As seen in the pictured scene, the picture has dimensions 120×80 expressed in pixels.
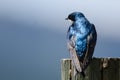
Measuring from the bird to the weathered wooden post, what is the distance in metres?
0.17

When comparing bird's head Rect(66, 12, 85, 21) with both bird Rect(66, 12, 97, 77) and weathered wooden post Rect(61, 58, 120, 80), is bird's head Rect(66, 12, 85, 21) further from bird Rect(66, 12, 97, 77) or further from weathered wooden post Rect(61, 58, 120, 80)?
weathered wooden post Rect(61, 58, 120, 80)

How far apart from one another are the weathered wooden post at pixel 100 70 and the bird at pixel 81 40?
168 millimetres

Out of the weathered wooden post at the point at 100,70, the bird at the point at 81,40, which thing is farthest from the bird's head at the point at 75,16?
the weathered wooden post at the point at 100,70

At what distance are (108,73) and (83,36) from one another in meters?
1.08

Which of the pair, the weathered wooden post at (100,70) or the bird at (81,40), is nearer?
the weathered wooden post at (100,70)

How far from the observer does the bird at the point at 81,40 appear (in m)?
3.07

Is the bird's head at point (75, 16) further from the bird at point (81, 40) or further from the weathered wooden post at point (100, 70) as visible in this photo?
the weathered wooden post at point (100, 70)

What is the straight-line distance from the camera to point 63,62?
259 cm

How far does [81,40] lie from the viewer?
133 inches

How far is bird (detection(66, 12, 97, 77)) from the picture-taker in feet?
10.1

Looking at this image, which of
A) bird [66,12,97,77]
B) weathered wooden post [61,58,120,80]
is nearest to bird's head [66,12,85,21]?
bird [66,12,97,77]

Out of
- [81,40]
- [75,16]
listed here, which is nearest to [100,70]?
[81,40]

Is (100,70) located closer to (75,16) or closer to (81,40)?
(81,40)

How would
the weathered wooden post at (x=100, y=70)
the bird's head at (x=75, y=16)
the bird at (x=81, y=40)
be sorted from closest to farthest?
the weathered wooden post at (x=100, y=70)
the bird at (x=81, y=40)
the bird's head at (x=75, y=16)
